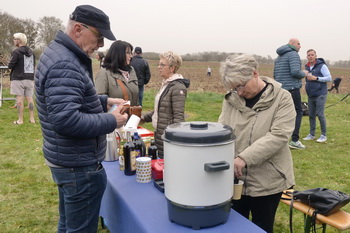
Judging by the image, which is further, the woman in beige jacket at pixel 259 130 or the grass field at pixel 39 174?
the grass field at pixel 39 174

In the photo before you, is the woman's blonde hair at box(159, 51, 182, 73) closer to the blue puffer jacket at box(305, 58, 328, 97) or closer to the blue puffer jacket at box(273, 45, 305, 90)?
the blue puffer jacket at box(273, 45, 305, 90)

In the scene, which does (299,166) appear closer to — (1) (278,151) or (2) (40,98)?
(1) (278,151)

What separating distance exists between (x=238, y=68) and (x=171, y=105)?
1362 millimetres

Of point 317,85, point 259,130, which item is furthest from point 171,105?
point 317,85

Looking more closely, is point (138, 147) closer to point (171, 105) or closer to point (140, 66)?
point (171, 105)

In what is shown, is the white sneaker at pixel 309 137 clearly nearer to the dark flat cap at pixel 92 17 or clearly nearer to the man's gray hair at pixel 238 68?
the man's gray hair at pixel 238 68

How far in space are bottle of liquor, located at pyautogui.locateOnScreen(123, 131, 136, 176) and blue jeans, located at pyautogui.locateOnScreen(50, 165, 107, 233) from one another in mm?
414

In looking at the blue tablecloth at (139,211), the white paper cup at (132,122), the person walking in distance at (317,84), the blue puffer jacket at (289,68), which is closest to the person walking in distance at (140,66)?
the blue puffer jacket at (289,68)

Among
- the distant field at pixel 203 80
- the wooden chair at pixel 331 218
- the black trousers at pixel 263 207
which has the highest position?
the black trousers at pixel 263 207

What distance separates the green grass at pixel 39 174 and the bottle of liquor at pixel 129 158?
1.32 m

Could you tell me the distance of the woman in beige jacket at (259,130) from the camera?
189 centimetres

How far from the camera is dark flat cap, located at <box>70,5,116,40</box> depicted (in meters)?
1.74

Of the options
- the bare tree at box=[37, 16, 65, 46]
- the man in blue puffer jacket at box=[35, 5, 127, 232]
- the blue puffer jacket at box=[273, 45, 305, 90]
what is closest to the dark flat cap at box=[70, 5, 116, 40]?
the man in blue puffer jacket at box=[35, 5, 127, 232]

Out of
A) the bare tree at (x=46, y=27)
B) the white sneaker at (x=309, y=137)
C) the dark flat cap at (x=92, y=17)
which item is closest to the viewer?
Result: the dark flat cap at (x=92, y=17)
